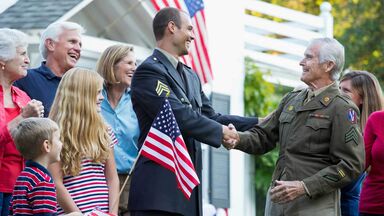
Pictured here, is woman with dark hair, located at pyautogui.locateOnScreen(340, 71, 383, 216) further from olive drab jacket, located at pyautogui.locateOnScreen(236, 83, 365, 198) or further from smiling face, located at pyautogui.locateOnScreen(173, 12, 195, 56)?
smiling face, located at pyautogui.locateOnScreen(173, 12, 195, 56)

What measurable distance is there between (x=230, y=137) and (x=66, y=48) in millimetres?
1516

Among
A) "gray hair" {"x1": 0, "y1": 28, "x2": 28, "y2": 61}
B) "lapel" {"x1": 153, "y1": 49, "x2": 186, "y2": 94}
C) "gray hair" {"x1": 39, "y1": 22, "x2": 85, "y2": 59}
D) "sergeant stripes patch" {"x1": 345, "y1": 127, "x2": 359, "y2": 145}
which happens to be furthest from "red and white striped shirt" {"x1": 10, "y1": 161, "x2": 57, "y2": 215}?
"sergeant stripes patch" {"x1": 345, "y1": 127, "x2": 359, "y2": 145}

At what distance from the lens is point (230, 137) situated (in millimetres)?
9000

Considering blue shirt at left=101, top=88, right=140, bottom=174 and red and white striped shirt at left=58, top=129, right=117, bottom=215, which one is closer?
red and white striped shirt at left=58, top=129, right=117, bottom=215

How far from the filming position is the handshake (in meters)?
8.95

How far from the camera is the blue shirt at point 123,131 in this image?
9320mm

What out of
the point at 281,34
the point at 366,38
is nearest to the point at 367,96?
A: the point at 281,34

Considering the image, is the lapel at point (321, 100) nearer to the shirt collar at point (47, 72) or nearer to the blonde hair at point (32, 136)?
the shirt collar at point (47, 72)

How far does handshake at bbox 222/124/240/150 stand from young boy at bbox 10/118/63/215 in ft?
5.01

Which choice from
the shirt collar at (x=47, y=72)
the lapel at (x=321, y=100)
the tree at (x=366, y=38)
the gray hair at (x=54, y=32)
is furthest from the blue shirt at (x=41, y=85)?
the tree at (x=366, y=38)

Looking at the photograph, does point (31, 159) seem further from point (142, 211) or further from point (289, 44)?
point (289, 44)

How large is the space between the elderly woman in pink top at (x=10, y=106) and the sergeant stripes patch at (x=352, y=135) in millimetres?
2215

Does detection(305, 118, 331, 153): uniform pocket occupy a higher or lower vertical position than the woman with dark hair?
lower

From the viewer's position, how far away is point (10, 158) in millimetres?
8445
